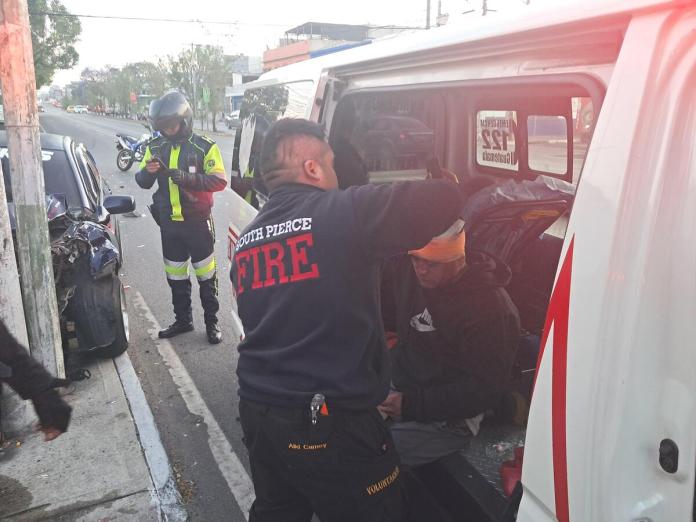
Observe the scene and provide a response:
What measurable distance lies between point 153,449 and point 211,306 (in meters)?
1.61

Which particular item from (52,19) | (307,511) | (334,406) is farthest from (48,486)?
(52,19)

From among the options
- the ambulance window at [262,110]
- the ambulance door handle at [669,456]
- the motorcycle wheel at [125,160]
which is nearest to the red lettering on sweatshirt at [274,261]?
the ambulance door handle at [669,456]

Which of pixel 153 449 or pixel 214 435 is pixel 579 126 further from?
pixel 153 449

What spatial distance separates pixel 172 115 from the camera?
445cm

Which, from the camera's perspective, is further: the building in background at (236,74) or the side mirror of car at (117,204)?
the building in background at (236,74)

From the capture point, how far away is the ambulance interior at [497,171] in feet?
7.17

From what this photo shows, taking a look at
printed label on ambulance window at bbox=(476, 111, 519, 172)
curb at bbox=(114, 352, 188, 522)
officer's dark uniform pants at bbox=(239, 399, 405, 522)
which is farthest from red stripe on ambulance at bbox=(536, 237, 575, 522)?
printed label on ambulance window at bbox=(476, 111, 519, 172)

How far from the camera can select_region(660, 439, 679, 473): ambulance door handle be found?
1072mm

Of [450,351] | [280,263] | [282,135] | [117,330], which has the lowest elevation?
[117,330]

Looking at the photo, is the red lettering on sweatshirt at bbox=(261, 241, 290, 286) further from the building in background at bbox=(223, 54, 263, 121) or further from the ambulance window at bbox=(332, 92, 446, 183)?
the building in background at bbox=(223, 54, 263, 121)

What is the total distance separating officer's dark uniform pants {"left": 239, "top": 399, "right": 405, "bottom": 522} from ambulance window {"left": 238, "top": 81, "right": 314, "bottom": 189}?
169 centimetres

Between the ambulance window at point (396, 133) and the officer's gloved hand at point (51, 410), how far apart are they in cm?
178

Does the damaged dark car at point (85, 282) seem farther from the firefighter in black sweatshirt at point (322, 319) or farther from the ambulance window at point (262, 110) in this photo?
the firefighter in black sweatshirt at point (322, 319)

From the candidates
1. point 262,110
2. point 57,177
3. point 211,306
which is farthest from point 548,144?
point 57,177
